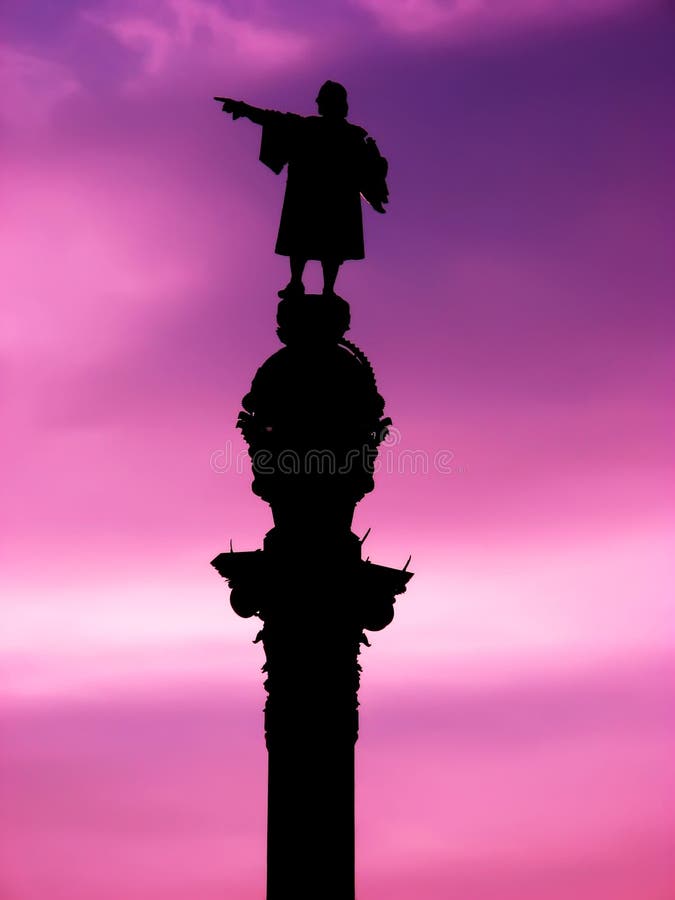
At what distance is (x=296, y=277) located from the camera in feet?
83.3

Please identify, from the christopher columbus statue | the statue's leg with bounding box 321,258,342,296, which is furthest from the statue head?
the statue's leg with bounding box 321,258,342,296

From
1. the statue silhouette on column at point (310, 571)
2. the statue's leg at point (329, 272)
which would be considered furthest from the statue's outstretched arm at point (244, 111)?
the statue's leg at point (329, 272)

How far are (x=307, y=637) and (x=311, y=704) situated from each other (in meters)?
0.94

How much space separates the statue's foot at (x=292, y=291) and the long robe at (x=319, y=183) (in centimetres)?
53

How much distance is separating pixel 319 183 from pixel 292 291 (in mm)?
1734

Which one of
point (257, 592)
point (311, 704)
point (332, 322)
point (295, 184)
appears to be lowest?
point (311, 704)

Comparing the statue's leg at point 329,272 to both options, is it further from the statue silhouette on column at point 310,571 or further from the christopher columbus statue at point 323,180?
the statue silhouette on column at point 310,571

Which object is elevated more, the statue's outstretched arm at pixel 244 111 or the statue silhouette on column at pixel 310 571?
the statue's outstretched arm at pixel 244 111

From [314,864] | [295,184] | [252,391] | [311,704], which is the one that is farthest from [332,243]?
[314,864]

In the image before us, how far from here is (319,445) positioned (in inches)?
944

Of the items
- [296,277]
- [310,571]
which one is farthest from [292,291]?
[310,571]

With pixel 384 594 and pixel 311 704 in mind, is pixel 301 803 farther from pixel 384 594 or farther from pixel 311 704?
pixel 384 594

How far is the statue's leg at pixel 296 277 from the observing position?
2506 centimetres

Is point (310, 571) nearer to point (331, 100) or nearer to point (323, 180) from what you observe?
point (323, 180)
